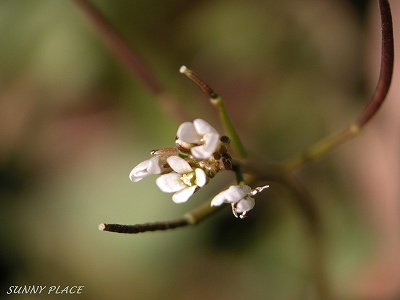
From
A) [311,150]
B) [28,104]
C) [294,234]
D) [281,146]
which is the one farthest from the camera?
[28,104]

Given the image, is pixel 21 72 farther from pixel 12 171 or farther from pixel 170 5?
pixel 170 5

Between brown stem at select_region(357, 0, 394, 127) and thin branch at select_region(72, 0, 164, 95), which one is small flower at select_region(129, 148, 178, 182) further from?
thin branch at select_region(72, 0, 164, 95)

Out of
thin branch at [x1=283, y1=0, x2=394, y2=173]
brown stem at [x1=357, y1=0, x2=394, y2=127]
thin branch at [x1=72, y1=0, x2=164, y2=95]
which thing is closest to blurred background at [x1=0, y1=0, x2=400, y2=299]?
thin branch at [x1=72, y1=0, x2=164, y2=95]

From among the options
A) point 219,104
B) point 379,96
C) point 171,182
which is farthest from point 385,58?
point 171,182

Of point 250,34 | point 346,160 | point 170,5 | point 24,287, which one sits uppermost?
point 170,5

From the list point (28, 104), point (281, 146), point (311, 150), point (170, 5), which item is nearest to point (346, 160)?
point (281, 146)

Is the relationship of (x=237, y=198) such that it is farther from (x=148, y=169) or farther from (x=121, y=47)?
(x=121, y=47)

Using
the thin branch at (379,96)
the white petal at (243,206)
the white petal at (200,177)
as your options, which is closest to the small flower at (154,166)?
the white petal at (200,177)
